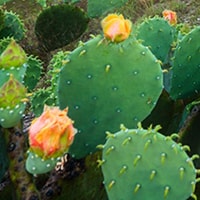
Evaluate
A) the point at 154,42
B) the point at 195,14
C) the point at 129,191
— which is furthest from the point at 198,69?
the point at 195,14

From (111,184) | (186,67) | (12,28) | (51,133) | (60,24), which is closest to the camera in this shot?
(51,133)

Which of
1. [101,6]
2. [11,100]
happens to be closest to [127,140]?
[11,100]

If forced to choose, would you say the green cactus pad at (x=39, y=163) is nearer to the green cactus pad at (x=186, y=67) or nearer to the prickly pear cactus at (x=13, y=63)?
the prickly pear cactus at (x=13, y=63)

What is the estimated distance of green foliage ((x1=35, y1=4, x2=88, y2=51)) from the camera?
182 inches

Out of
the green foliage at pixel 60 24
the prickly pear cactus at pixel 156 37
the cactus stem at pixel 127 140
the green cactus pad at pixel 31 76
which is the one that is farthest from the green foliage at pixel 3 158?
the green foliage at pixel 60 24

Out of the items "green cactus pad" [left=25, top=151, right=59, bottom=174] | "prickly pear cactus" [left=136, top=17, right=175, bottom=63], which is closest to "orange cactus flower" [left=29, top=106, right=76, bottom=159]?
"green cactus pad" [left=25, top=151, right=59, bottom=174]

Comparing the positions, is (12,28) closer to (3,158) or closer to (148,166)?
(3,158)

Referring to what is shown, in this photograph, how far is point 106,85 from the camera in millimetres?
1449

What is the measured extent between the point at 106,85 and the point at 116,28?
0.55 feet

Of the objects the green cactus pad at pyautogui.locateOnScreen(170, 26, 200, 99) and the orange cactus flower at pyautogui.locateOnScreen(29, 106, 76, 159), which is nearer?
the orange cactus flower at pyautogui.locateOnScreen(29, 106, 76, 159)

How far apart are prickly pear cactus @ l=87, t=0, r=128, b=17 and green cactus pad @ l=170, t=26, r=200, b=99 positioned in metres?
2.87

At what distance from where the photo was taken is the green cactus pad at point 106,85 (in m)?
1.43

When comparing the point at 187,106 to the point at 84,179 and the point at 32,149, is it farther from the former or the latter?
the point at 32,149

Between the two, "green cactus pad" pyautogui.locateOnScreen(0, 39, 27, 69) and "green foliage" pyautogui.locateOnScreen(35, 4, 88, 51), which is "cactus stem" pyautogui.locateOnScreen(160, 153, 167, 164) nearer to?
"green cactus pad" pyautogui.locateOnScreen(0, 39, 27, 69)
